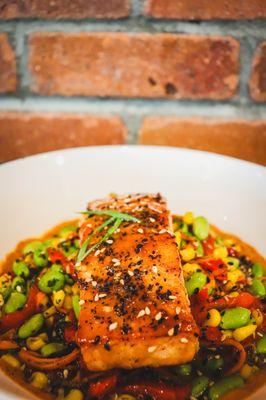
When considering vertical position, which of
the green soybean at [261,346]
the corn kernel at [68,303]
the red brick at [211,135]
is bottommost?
the green soybean at [261,346]

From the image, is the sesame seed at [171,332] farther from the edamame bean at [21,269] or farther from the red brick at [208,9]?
the red brick at [208,9]

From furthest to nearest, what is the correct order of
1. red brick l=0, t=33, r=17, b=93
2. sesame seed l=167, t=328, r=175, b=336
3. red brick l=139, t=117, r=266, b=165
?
red brick l=139, t=117, r=266, b=165 → red brick l=0, t=33, r=17, b=93 → sesame seed l=167, t=328, r=175, b=336

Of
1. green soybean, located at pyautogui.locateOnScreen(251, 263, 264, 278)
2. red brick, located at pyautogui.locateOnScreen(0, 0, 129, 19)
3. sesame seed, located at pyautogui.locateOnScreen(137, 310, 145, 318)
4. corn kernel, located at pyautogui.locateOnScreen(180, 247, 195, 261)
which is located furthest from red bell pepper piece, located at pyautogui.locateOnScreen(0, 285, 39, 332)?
red brick, located at pyautogui.locateOnScreen(0, 0, 129, 19)

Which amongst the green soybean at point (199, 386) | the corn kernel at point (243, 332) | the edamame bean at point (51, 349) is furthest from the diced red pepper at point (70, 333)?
the corn kernel at point (243, 332)

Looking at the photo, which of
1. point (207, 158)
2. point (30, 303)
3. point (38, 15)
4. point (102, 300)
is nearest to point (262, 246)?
point (207, 158)

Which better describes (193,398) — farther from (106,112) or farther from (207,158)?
(106,112)

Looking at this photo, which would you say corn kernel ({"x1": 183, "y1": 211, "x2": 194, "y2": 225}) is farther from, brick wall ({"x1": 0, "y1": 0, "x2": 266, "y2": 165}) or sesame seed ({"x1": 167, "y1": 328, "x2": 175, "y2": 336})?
sesame seed ({"x1": 167, "y1": 328, "x2": 175, "y2": 336})
